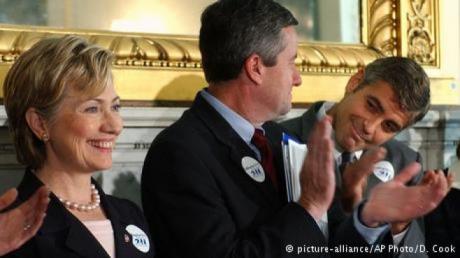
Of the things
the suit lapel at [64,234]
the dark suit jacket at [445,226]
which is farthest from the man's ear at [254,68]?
the dark suit jacket at [445,226]

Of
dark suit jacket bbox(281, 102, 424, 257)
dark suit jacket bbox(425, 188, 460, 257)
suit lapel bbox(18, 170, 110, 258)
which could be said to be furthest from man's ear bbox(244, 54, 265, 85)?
dark suit jacket bbox(425, 188, 460, 257)

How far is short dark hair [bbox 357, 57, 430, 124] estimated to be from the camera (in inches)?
92.1

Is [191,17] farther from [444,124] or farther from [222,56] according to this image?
[444,124]

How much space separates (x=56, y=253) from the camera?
1.62m

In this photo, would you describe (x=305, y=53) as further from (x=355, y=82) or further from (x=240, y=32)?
(x=240, y=32)

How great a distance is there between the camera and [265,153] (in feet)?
6.76

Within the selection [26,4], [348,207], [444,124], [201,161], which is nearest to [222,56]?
[201,161]

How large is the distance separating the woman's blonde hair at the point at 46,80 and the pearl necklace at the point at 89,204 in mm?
110

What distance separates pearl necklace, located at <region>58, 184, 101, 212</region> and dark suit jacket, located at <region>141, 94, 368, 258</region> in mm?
145

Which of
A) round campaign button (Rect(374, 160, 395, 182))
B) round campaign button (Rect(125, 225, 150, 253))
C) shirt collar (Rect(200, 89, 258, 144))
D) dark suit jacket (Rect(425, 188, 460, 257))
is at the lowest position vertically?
dark suit jacket (Rect(425, 188, 460, 257))

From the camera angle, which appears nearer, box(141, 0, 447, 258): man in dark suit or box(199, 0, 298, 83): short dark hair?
box(141, 0, 447, 258): man in dark suit

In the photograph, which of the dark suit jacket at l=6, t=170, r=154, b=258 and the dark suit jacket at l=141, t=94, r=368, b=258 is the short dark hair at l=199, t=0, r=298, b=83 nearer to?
the dark suit jacket at l=141, t=94, r=368, b=258

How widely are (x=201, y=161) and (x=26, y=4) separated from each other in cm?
82

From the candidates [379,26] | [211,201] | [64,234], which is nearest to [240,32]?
[211,201]
